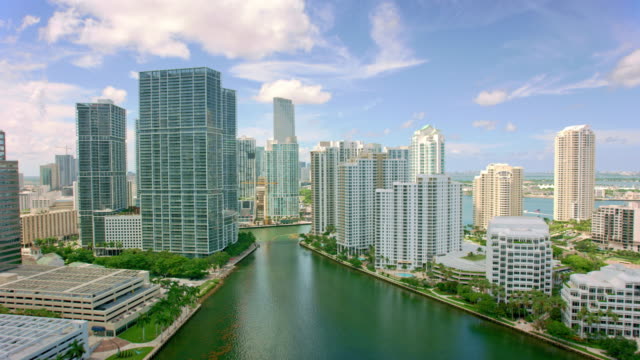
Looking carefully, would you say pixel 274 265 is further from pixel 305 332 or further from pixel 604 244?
pixel 604 244

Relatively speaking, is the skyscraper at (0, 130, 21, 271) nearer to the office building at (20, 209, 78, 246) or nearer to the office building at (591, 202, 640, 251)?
the office building at (20, 209, 78, 246)

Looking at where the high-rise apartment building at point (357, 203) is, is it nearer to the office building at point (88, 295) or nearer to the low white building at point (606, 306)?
the office building at point (88, 295)

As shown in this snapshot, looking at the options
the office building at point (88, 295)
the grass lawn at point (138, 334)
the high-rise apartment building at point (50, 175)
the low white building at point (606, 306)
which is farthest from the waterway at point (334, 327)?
the high-rise apartment building at point (50, 175)

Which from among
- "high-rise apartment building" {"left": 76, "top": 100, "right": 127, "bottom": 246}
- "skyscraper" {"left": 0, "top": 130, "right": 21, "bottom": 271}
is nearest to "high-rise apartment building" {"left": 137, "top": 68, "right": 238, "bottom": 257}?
"high-rise apartment building" {"left": 76, "top": 100, "right": 127, "bottom": 246}

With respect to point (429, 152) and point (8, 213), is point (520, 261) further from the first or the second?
point (8, 213)

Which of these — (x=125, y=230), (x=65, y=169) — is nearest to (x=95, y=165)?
(x=125, y=230)

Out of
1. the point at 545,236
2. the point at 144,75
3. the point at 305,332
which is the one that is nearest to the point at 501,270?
the point at 545,236
